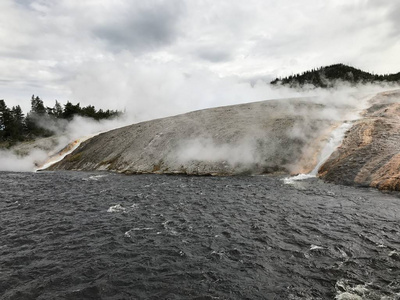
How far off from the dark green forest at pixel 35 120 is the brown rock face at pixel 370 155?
90.5 m

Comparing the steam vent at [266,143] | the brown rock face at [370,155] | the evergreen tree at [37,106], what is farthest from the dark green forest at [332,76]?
the evergreen tree at [37,106]

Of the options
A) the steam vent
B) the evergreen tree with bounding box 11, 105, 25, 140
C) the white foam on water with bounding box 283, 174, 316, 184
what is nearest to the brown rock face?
the steam vent

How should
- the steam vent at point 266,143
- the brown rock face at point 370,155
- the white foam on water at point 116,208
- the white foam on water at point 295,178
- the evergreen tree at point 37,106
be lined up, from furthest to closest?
the evergreen tree at point 37,106 → the white foam on water at point 295,178 → the steam vent at point 266,143 → the brown rock face at point 370,155 → the white foam on water at point 116,208

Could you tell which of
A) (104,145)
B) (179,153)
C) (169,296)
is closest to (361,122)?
(179,153)

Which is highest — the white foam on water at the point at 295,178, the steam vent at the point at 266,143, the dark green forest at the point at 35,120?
the dark green forest at the point at 35,120

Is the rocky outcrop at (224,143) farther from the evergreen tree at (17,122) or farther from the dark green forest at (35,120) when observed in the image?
the evergreen tree at (17,122)

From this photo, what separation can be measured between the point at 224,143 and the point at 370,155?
2201cm

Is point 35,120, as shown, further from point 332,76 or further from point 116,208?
point 332,76

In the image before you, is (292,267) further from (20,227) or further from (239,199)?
(20,227)

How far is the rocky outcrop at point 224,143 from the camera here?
4222cm

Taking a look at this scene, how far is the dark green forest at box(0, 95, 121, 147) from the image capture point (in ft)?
345

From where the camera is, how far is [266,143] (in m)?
44.9

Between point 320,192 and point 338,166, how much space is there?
7.86m

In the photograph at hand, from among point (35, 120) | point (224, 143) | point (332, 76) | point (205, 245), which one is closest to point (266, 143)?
point (224, 143)
